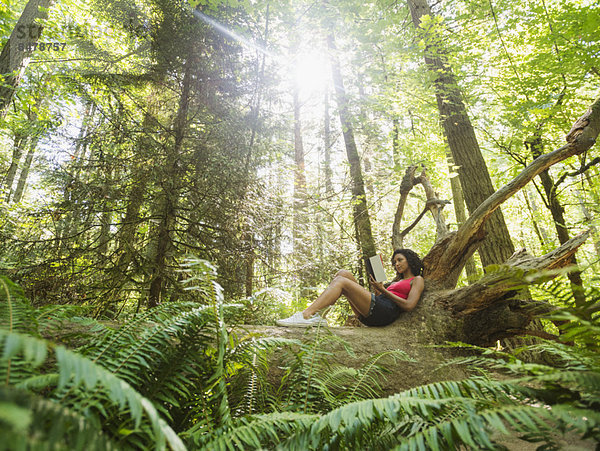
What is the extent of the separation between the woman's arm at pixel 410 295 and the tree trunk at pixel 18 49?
24.7ft

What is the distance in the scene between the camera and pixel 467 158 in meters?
5.36

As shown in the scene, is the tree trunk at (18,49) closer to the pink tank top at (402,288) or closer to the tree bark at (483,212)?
the pink tank top at (402,288)

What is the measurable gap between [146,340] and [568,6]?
661cm

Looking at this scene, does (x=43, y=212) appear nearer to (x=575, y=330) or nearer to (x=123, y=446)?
(x=123, y=446)

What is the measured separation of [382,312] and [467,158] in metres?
3.41

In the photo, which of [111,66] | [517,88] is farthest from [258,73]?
[517,88]

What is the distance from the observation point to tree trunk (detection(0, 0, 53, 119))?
5.72 m

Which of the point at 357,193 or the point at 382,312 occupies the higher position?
the point at 357,193

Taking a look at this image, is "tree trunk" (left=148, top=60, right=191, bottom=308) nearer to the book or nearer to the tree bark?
the book

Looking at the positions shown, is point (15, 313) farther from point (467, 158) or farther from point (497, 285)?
point (467, 158)

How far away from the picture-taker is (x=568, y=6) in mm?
4277

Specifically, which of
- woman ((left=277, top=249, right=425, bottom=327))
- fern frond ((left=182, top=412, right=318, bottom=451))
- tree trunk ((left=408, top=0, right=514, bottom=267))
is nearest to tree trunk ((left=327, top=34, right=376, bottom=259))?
tree trunk ((left=408, top=0, right=514, bottom=267))

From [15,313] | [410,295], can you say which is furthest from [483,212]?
[15,313]

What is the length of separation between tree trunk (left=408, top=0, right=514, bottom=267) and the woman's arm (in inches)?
68.2
